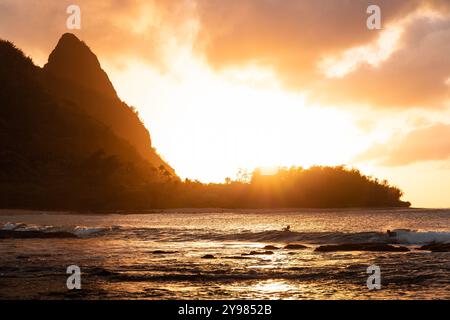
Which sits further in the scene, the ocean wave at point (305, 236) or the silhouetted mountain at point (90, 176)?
the silhouetted mountain at point (90, 176)

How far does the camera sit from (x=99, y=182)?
145875 millimetres

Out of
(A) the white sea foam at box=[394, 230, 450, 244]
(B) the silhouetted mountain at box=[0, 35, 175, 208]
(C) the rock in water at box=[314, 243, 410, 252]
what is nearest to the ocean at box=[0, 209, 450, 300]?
(C) the rock in water at box=[314, 243, 410, 252]

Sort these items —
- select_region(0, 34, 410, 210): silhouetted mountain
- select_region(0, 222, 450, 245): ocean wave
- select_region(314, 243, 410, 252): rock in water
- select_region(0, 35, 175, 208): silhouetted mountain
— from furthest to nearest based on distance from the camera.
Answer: select_region(0, 34, 410, 210): silhouetted mountain < select_region(0, 35, 175, 208): silhouetted mountain < select_region(0, 222, 450, 245): ocean wave < select_region(314, 243, 410, 252): rock in water

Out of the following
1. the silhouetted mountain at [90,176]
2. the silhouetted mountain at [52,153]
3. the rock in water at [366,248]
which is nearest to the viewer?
the rock in water at [366,248]

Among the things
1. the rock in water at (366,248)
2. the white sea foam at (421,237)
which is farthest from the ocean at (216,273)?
the white sea foam at (421,237)

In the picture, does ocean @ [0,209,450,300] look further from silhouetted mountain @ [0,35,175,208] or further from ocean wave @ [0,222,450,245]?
silhouetted mountain @ [0,35,175,208]

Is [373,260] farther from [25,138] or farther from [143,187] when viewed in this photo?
[25,138]

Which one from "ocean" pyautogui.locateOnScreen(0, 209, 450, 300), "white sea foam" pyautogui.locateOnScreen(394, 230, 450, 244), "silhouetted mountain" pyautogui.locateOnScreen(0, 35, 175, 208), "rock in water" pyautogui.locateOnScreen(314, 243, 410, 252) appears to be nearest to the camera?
"ocean" pyautogui.locateOnScreen(0, 209, 450, 300)

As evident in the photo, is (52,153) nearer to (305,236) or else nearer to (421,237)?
(305,236)

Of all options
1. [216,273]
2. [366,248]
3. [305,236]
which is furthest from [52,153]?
[216,273]

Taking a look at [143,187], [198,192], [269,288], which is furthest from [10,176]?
[269,288]

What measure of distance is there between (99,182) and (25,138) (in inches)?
1207

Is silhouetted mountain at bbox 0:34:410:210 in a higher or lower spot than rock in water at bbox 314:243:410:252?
higher

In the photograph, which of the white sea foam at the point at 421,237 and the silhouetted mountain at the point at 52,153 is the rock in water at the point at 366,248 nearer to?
the white sea foam at the point at 421,237
